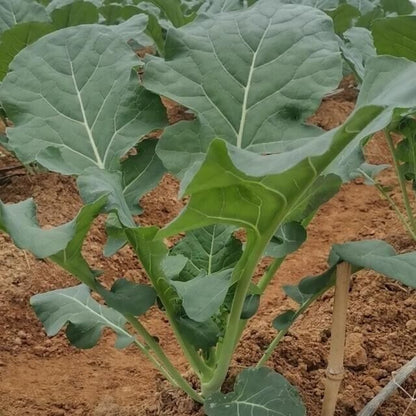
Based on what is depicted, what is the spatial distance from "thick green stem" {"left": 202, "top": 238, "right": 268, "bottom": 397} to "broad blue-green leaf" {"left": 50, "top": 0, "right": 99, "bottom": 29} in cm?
160

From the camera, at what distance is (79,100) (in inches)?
54.3

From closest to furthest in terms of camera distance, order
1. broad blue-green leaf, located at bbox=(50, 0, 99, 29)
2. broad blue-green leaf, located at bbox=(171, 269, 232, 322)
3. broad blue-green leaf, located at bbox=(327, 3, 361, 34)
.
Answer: broad blue-green leaf, located at bbox=(171, 269, 232, 322) < broad blue-green leaf, located at bbox=(50, 0, 99, 29) < broad blue-green leaf, located at bbox=(327, 3, 361, 34)

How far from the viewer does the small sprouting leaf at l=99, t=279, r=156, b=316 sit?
47.4 inches

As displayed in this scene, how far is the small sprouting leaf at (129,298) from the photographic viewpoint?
120 centimetres

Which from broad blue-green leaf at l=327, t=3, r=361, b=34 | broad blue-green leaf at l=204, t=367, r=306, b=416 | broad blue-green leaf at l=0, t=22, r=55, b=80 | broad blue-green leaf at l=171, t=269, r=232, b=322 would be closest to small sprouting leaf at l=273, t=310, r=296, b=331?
broad blue-green leaf at l=204, t=367, r=306, b=416

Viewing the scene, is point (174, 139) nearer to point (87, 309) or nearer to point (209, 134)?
point (209, 134)

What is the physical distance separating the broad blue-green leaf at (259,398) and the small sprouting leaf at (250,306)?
94 millimetres

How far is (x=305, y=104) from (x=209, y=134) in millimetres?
167

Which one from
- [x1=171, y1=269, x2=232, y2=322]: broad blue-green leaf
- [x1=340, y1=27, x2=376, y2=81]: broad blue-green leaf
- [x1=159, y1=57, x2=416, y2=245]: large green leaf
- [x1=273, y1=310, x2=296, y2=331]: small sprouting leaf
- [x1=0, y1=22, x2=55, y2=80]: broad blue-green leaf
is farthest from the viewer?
[x1=0, y1=22, x2=55, y2=80]: broad blue-green leaf

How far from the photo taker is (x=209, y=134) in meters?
1.28

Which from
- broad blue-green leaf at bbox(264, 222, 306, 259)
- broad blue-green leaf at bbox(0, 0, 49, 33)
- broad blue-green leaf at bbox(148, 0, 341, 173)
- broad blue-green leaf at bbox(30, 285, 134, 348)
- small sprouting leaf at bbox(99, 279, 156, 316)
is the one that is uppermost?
broad blue-green leaf at bbox(148, 0, 341, 173)

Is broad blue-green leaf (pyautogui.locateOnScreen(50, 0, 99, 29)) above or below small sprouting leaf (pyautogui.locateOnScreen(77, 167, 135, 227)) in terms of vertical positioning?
below

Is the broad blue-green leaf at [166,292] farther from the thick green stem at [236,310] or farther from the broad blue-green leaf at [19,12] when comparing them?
the broad blue-green leaf at [19,12]

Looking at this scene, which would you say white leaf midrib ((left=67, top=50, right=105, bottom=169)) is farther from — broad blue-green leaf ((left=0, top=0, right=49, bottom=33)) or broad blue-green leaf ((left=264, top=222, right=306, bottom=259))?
broad blue-green leaf ((left=0, top=0, right=49, bottom=33))
